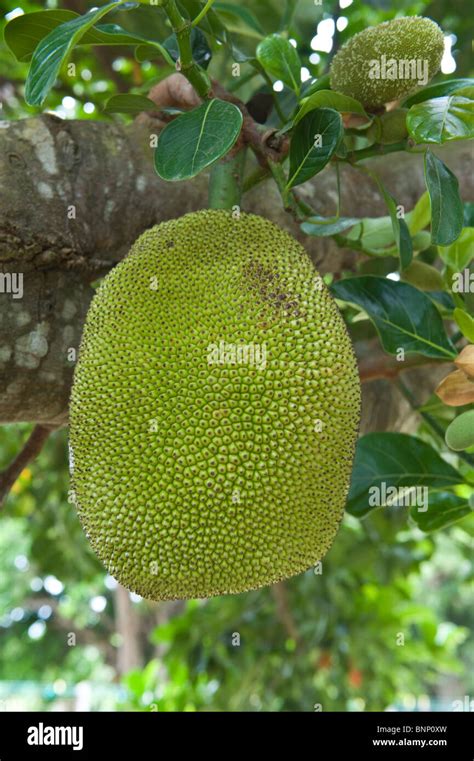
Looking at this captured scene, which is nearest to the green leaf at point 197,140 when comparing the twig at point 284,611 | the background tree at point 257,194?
the background tree at point 257,194

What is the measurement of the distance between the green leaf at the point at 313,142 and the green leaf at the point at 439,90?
4.4 inches

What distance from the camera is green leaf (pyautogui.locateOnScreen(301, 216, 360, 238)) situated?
0.97 meters

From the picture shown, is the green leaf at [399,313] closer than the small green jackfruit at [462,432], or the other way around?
the small green jackfruit at [462,432]

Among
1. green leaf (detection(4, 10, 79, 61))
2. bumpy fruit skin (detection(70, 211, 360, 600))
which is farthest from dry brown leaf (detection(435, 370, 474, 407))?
green leaf (detection(4, 10, 79, 61))

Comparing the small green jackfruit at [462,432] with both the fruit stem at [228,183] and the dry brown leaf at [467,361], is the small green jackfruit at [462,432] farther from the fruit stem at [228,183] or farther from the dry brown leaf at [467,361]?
the fruit stem at [228,183]

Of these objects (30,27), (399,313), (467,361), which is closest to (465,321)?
(467,361)

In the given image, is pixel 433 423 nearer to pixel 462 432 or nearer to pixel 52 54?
pixel 462 432

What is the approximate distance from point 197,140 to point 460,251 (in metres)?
0.45

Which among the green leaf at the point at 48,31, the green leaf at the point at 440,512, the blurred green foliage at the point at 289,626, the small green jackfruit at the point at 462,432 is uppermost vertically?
the green leaf at the point at 48,31

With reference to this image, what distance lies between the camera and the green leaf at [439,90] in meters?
0.82

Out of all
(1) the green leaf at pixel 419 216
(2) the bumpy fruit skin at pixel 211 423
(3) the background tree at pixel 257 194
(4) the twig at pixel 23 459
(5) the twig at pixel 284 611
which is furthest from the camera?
(5) the twig at pixel 284 611

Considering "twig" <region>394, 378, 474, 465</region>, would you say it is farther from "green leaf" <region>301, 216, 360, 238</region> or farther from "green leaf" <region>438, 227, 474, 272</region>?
"green leaf" <region>301, 216, 360, 238</region>

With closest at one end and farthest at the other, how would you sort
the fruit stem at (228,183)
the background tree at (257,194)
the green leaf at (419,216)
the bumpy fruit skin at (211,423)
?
the bumpy fruit skin at (211,423) → the background tree at (257,194) → the fruit stem at (228,183) → the green leaf at (419,216)
